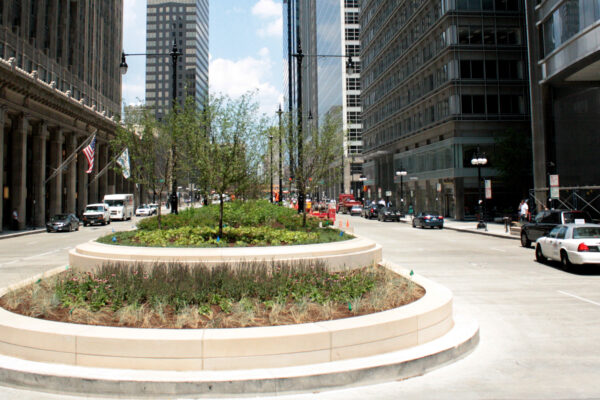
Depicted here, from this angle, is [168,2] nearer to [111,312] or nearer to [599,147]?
[599,147]

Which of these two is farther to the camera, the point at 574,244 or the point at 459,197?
the point at 459,197

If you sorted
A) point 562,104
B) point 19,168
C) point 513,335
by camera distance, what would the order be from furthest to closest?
point 19,168 < point 562,104 < point 513,335

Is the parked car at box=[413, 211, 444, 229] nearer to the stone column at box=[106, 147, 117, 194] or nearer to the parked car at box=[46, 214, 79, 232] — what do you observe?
the parked car at box=[46, 214, 79, 232]

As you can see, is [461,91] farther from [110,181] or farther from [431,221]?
[110,181]

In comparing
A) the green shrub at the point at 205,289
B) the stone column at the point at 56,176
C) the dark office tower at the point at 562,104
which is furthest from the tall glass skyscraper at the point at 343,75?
the green shrub at the point at 205,289

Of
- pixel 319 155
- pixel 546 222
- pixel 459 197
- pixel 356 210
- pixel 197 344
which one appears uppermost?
pixel 319 155

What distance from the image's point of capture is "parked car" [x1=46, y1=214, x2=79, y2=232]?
124ft

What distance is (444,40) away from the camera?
49.6 meters

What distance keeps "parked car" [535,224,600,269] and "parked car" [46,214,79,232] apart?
118 ft

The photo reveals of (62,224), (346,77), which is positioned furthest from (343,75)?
(62,224)

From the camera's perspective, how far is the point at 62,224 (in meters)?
37.9

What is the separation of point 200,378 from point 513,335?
544 centimetres

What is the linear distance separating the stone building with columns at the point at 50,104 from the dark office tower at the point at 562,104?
3104cm

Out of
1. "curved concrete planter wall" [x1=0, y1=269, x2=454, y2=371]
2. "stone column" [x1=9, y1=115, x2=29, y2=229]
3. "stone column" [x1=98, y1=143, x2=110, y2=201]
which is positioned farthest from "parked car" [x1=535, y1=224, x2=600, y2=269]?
"stone column" [x1=98, y1=143, x2=110, y2=201]
